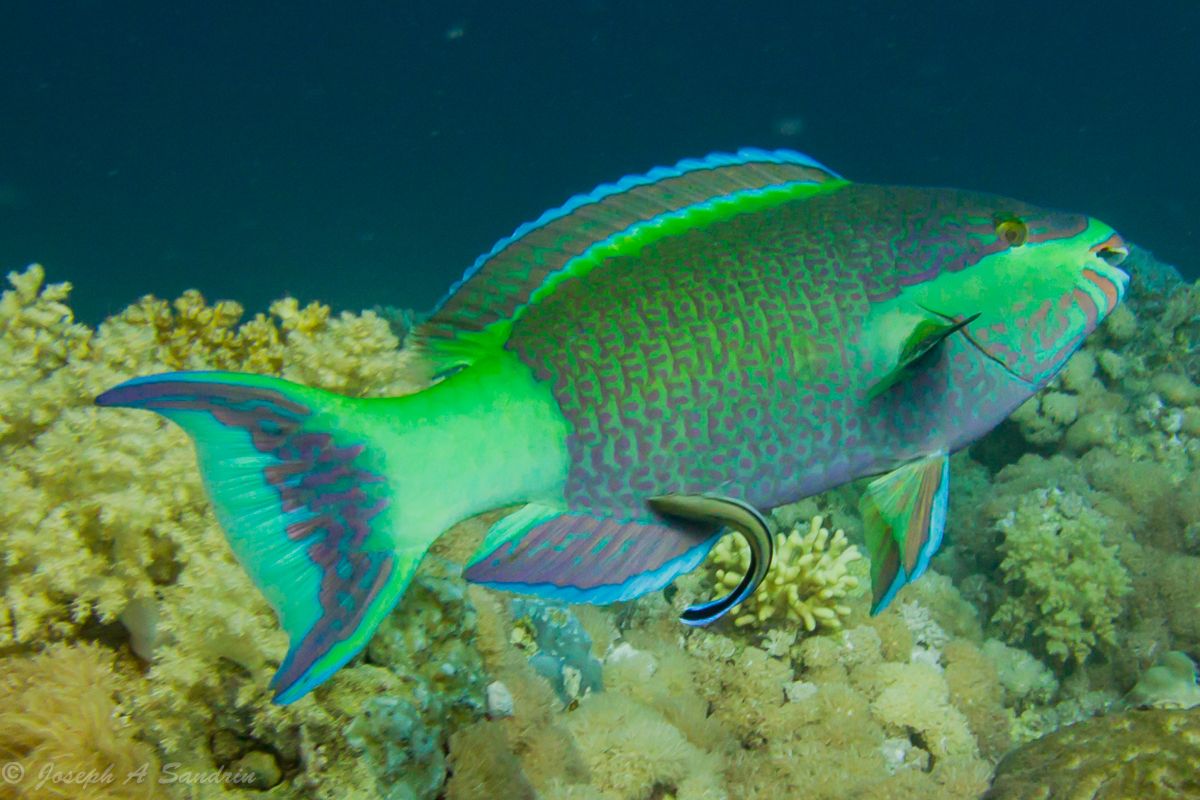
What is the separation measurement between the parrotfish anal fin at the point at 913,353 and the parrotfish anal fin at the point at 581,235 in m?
0.50

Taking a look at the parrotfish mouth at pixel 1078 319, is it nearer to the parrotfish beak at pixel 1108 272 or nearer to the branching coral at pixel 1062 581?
the parrotfish beak at pixel 1108 272

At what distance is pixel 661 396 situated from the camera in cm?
139

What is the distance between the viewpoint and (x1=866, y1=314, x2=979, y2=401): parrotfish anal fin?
4.58 feet

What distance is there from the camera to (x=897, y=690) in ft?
13.9

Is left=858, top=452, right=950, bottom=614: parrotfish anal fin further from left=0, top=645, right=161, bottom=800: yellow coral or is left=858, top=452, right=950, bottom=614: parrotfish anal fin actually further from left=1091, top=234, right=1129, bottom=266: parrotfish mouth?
left=0, top=645, right=161, bottom=800: yellow coral

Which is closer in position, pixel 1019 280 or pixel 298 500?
pixel 298 500

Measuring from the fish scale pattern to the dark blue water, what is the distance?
40.7 metres

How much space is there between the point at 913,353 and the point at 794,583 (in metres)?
3.32

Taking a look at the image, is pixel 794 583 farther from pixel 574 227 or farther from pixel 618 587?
pixel 574 227

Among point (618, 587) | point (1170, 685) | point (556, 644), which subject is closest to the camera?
point (618, 587)

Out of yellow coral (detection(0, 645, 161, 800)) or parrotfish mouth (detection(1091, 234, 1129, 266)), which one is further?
yellow coral (detection(0, 645, 161, 800))

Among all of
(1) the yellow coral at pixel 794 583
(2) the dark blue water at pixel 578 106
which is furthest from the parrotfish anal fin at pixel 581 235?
(2) the dark blue water at pixel 578 106

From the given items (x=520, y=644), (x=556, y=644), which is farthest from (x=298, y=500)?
(x=556, y=644)

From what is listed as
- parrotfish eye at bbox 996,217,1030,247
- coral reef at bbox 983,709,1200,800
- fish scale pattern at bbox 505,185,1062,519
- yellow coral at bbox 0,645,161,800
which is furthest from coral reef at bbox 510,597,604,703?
parrotfish eye at bbox 996,217,1030,247
